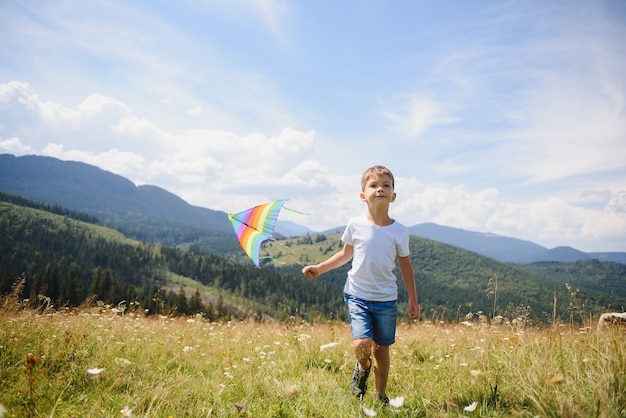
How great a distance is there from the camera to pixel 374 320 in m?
3.77

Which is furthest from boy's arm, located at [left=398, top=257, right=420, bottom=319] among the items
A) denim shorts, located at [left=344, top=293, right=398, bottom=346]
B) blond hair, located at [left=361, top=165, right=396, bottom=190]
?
blond hair, located at [left=361, top=165, right=396, bottom=190]

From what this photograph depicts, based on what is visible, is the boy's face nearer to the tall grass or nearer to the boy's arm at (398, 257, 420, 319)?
the boy's arm at (398, 257, 420, 319)

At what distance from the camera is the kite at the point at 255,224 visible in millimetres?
5164

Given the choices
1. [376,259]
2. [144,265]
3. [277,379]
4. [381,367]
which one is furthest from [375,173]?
[144,265]

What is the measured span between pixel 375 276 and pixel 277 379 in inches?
65.5

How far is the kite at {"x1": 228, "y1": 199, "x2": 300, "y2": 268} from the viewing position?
516cm

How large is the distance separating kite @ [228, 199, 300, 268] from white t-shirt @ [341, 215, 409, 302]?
1644mm

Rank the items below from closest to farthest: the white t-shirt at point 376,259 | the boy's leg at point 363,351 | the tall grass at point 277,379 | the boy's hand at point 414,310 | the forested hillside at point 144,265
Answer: the tall grass at point 277,379, the boy's leg at point 363,351, the white t-shirt at point 376,259, the boy's hand at point 414,310, the forested hillside at point 144,265

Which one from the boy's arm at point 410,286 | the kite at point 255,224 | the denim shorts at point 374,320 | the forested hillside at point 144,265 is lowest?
the forested hillside at point 144,265

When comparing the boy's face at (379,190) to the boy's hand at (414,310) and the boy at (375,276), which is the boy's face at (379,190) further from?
the boy's hand at (414,310)

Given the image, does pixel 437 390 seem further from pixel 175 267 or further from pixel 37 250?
pixel 175 267

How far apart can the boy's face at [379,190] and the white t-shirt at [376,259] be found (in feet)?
0.95

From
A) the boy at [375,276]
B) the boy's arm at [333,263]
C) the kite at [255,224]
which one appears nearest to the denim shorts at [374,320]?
the boy at [375,276]

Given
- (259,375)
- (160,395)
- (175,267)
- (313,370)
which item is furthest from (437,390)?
(175,267)
